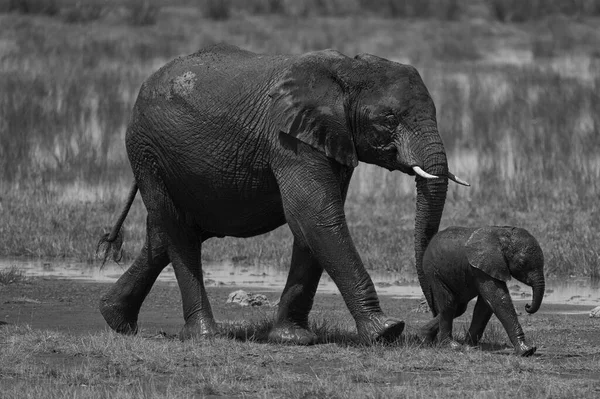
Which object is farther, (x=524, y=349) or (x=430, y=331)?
(x=430, y=331)

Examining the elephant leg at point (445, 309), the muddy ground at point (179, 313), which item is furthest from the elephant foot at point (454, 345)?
the muddy ground at point (179, 313)

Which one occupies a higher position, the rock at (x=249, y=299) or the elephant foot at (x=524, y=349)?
the elephant foot at (x=524, y=349)

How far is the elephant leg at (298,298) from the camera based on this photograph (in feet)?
35.5

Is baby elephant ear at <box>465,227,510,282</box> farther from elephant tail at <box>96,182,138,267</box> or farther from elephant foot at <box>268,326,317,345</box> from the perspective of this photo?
elephant tail at <box>96,182,138,267</box>

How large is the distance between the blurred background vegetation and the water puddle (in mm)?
282

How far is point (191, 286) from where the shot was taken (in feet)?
37.0

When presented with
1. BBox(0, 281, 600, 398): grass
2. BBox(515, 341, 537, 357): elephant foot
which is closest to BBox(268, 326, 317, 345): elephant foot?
BBox(0, 281, 600, 398): grass

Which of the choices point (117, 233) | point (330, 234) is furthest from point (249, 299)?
point (330, 234)

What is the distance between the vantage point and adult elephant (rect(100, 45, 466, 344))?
1031 cm

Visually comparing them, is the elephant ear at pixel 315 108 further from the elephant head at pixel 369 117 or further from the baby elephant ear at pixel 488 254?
the baby elephant ear at pixel 488 254

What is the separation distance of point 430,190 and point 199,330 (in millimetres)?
2102

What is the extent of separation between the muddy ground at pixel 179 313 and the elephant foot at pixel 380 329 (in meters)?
0.62

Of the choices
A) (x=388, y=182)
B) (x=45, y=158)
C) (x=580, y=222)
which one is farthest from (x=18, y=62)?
(x=580, y=222)

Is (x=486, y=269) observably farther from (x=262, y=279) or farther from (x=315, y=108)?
(x=262, y=279)
